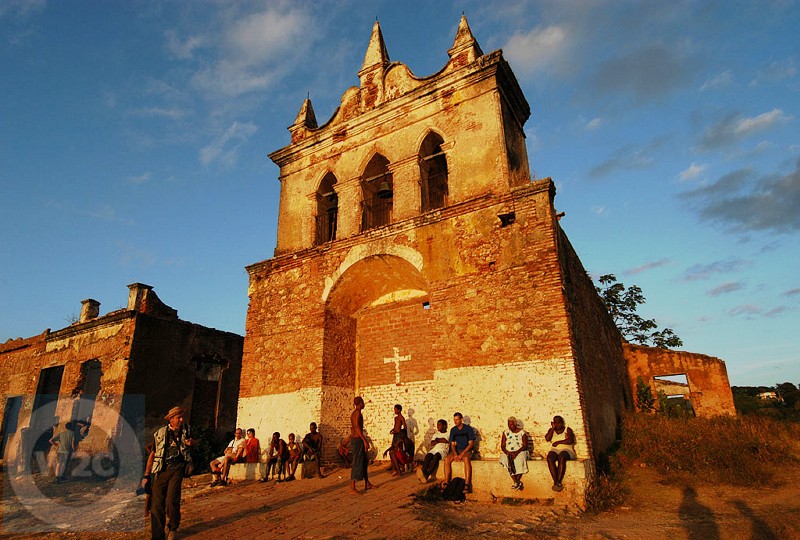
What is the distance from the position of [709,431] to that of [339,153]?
10943 millimetres

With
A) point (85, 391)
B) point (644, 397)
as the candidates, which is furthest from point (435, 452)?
point (85, 391)

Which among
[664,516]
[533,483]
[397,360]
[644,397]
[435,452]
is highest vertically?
[397,360]

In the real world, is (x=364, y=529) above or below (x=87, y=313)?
below

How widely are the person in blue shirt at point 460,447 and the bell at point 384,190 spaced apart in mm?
6912

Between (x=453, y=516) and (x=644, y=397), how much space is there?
14.3 meters

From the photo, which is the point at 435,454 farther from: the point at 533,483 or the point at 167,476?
the point at 167,476

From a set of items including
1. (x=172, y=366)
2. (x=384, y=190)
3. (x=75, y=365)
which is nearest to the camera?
(x=384, y=190)

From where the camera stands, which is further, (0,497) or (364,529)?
(0,497)

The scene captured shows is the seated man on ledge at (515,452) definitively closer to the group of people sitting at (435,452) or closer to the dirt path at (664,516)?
the group of people sitting at (435,452)

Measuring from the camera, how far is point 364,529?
5773mm

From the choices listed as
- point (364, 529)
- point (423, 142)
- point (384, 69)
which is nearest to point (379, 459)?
point (364, 529)

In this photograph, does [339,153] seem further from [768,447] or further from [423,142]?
[768,447]

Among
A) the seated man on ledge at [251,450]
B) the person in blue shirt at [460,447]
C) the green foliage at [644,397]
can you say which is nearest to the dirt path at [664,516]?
the person in blue shirt at [460,447]

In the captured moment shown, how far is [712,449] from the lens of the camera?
8.62 metres
